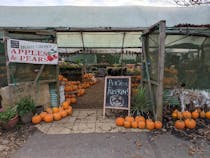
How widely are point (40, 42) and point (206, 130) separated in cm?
408

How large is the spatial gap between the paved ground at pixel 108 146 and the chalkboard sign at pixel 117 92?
3.22 feet

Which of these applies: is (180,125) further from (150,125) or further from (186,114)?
(150,125)

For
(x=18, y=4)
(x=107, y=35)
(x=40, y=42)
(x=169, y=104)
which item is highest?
(x=18, y=4)

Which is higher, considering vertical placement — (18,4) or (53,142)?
(18,4)

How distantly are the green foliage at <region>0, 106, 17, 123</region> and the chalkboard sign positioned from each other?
199 cm

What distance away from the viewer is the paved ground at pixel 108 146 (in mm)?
2813

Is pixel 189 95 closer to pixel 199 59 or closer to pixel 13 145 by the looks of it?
pixel 199 59

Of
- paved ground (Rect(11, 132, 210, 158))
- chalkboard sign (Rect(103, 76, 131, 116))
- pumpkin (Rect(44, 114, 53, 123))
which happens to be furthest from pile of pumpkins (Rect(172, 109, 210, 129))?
pumpkin (Rect(44, 114, 53, 123))

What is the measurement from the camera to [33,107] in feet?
13.6

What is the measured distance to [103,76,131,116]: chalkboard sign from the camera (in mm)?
4402

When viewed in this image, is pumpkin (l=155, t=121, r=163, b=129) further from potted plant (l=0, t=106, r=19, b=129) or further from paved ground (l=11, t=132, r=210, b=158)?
potted plant (l=0, t=106, r=19, b=129)

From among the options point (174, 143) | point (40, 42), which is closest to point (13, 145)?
point (40, 42)

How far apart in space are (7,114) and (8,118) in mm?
83

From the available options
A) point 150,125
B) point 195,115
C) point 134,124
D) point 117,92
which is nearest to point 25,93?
point 117,92
